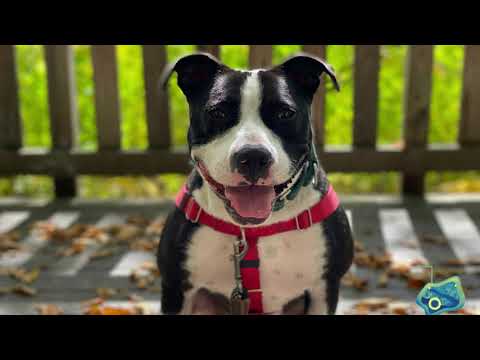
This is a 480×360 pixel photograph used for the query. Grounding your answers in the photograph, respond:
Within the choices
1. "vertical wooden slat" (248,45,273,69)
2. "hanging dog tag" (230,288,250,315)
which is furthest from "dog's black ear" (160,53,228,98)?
"vertical wooden slat" (248,45,273,69)

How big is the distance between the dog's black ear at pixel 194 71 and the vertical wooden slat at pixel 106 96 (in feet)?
7.55

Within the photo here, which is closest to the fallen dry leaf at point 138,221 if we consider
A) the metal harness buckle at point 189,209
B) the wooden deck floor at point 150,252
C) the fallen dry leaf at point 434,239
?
the wooden deck floor at point 150,252

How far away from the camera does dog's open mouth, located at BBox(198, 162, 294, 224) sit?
212cm

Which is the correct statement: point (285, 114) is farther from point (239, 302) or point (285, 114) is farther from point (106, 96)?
point (106, 96)

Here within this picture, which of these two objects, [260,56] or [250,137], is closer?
[250,137]

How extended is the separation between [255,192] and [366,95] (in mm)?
2582

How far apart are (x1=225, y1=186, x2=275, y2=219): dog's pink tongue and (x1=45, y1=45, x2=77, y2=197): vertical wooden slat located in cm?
→ 280

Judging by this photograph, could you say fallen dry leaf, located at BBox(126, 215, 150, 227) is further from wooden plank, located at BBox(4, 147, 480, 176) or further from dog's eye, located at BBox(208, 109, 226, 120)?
dog's eye, located at BBox(208, 109, 226, 120)

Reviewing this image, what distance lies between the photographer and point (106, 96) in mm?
4609

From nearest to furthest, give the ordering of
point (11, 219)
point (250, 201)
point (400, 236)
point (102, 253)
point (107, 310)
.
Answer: point (250, 201) → point (107, 310) → point (102, 253) → point (400, 236) → point (11, 219)

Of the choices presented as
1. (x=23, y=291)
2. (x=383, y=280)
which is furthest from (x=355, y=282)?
(x=23, y=291)

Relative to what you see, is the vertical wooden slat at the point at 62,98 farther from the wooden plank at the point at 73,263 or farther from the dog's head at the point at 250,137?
the dog's head at the point at 250,137

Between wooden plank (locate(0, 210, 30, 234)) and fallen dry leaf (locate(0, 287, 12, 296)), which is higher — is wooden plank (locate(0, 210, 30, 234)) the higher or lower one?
the lower one
